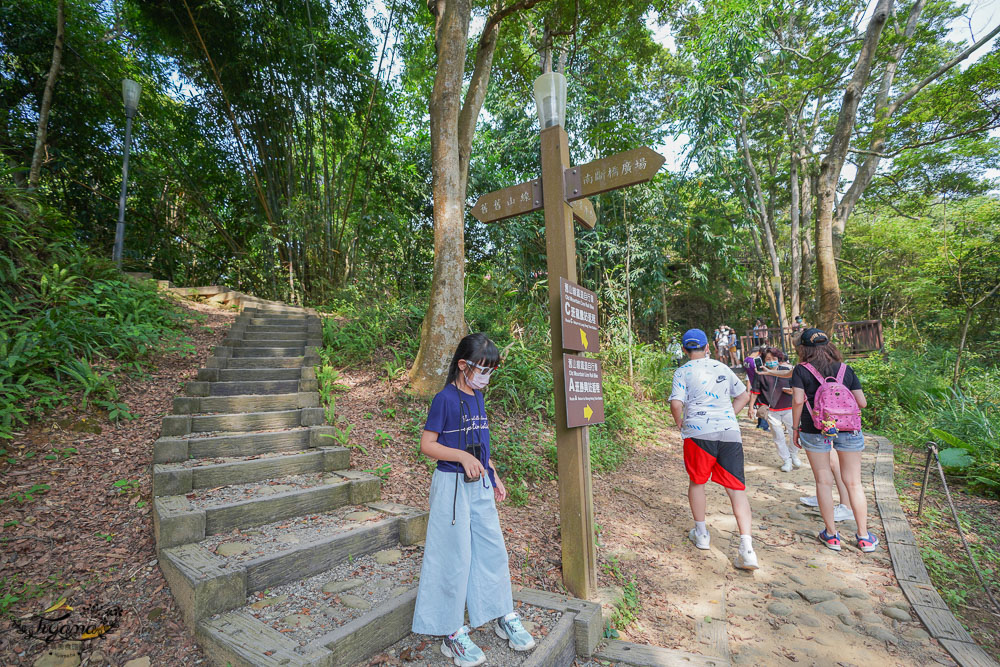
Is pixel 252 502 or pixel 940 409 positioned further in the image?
pixel 940 409

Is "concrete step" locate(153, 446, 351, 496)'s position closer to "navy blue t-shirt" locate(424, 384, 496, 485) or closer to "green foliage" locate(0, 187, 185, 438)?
"green foliage" locate(0, 187, 185, 438)

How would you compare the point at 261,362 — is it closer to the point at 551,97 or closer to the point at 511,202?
the point at 511,202

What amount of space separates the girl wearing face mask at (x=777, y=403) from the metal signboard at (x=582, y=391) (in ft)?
11.5

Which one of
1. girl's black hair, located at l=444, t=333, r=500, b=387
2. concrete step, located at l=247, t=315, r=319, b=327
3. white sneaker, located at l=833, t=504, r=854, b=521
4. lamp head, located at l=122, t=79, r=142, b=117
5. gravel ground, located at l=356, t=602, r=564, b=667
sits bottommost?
white sneaker, located at l=833, t=504, r=854, b=521

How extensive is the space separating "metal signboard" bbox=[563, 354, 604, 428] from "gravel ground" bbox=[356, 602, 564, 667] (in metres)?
1.02

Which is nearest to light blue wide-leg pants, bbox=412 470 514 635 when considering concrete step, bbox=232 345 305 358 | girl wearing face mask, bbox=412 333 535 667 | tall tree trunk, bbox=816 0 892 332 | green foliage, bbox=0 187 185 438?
girl wearing face mask, bbox=412 333 535 667

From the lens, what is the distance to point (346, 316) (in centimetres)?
735

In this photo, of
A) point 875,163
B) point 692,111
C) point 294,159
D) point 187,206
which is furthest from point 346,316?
point 875,163

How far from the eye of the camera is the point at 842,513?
3.81 meters

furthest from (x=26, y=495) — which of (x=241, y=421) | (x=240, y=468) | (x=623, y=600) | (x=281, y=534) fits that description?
(x=623, y=600)

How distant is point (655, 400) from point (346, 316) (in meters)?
5.66

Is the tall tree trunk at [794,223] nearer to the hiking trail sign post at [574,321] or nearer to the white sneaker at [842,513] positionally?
the white sneaker at [842,513]

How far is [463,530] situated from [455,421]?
48 centimetres

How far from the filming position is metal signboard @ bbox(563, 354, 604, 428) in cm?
262
